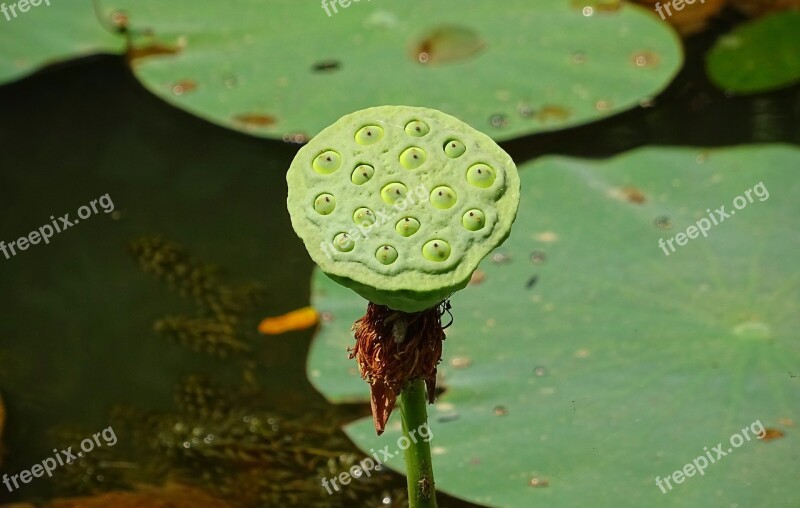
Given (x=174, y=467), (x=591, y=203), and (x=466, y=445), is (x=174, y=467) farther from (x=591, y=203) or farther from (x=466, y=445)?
(x=591, y=203)

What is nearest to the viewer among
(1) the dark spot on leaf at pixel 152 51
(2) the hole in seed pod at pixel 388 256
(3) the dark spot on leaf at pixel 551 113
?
(2) the hole in seed pod at pixel 388 256

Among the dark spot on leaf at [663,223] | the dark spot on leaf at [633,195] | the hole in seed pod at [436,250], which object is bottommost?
the hole in seed pod at [436,250]

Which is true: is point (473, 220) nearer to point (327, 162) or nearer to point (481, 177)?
point (481, 177)

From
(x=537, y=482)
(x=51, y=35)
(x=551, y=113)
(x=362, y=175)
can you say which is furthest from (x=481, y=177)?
(x=51, y=35)

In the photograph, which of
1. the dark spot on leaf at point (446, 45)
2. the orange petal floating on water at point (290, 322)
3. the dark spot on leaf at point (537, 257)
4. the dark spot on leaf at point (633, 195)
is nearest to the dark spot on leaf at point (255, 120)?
the dark spot on leaf at point (446, 45)

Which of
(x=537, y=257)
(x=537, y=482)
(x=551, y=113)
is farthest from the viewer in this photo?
(x=551, y=113)

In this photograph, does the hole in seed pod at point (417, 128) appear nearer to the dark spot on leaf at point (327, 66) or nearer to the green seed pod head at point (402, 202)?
the green seed pod head at point (402, 202)
